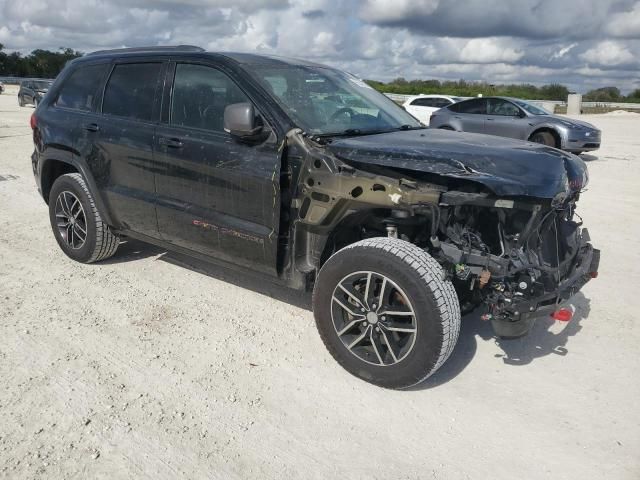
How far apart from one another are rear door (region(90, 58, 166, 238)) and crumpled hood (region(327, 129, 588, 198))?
167 cm

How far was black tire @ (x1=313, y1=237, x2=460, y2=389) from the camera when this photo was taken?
3008 mm

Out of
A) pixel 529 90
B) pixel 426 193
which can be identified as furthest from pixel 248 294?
pixel 529 90

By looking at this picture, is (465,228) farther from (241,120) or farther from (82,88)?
(82,88)

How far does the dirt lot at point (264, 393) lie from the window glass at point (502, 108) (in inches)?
367

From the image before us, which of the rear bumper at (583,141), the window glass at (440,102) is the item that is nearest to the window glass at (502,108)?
the rear bumper at (583,141)

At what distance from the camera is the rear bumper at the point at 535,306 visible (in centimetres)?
301

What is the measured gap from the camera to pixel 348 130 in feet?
12.5

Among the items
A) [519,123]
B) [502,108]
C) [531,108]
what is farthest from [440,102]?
[519,123]

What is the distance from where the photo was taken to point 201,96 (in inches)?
158

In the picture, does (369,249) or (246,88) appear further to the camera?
(246,88)

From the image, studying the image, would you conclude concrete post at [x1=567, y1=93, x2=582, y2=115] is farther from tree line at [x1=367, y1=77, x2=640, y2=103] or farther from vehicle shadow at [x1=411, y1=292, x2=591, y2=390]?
vehicle shadow at [x1=411, y1=292, x2=591, y2=390]

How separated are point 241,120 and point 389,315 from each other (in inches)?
59.0

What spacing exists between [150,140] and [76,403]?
79.9 inches

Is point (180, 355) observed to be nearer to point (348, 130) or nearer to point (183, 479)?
point (183, 479)
